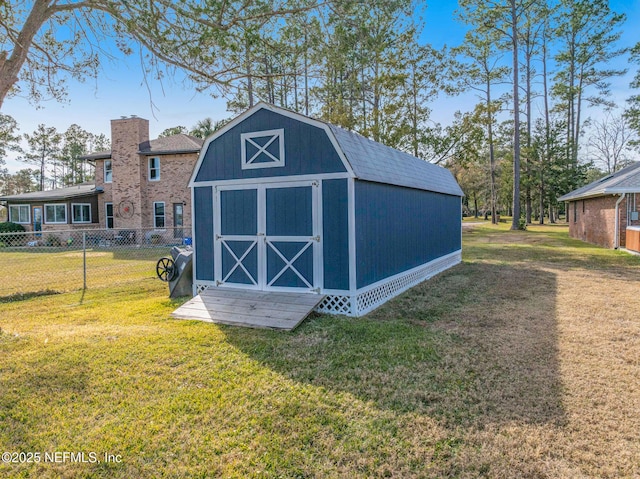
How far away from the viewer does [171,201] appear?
20.4 m

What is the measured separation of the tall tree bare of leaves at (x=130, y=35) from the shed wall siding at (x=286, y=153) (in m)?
0.81

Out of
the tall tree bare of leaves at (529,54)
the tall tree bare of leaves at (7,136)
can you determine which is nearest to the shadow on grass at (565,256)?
the tall tree bare of leaves at (529,54)

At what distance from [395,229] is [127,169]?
17390 millimetres

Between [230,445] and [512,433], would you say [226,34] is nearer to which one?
[230,445]

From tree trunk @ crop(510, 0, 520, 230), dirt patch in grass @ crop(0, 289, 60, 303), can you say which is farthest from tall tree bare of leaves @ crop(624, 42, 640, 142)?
dirt patch in grass @ crop(0, 289, 60, 303)

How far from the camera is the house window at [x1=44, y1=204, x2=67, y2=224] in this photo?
22297mm

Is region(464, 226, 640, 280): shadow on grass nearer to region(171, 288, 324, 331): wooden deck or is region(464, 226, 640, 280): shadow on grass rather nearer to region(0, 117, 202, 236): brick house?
region(171, 288, 324, 331): wooden deck

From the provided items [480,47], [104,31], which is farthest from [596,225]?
[104,31]

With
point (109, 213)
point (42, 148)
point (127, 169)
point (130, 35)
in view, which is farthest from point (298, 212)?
point (42, 148)

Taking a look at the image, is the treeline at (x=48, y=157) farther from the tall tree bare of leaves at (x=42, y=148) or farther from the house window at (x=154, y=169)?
the house window at (x=154, y=169)

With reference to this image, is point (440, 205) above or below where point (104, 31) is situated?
below

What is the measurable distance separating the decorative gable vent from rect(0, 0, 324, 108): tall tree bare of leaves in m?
0.90

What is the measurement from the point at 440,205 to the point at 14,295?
1026 cm

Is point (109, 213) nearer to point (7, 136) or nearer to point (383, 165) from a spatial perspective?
point (383, 165)
